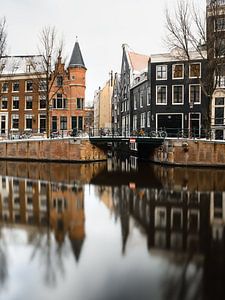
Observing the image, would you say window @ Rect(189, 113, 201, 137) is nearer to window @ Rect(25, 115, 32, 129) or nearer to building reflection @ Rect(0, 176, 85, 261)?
building reflection @ Rect(0, 176, 85, 261)

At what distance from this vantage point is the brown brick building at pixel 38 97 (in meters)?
43.7

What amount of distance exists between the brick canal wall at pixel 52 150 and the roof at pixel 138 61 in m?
17.6

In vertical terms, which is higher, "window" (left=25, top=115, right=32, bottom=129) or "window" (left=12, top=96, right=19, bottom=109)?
"window" (left=12, top=96, right=19, bottom=109)

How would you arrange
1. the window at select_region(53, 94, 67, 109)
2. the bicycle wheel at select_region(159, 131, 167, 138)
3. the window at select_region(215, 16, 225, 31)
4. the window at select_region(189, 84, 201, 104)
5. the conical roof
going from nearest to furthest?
the window at select_region(215, 16, 225, 31), the bicycle wheel at select_region(159, 131, 167, 138), the window at select_region(189, 84, 201, 104), the conical roof, the window at select_region(53, 94, 67, 109)

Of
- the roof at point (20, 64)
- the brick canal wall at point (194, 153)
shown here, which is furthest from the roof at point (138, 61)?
the brick canal wall at point (194, 153)

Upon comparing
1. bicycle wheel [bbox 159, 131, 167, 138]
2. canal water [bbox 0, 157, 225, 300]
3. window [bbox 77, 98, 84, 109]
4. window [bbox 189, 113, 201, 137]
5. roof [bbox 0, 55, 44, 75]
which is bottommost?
canal water [bbox 0, 157, 225, 300]

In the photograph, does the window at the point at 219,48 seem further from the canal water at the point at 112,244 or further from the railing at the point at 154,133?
the canal water at the point at 112,244

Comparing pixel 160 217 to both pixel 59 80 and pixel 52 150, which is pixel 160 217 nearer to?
pixel 52 150

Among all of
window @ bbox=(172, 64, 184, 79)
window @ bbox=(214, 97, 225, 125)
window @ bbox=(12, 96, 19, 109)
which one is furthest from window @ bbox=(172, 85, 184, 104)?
window @ bbox=(12, 96, 19, 109)

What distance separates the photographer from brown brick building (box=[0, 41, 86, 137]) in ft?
143

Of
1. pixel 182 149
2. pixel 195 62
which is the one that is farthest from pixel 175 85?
pixel 182 149

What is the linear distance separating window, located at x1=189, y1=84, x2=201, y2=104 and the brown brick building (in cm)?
1406

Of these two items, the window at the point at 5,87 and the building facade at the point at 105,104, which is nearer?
the window at the point at 5,87

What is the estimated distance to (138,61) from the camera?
50.5m
